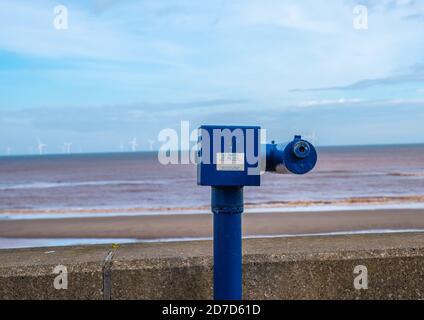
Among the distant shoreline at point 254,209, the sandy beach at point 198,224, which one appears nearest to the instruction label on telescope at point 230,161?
the sandy beach at point 198,224

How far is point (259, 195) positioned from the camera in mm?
19078

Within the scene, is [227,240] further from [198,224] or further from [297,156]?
[198,224]

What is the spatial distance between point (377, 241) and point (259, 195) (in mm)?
16269

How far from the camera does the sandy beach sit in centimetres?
1112

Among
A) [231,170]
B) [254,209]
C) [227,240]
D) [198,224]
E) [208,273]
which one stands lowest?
[198,224]

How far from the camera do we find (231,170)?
2109 mm

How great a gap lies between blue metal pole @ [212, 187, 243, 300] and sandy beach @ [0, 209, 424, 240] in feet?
27.8

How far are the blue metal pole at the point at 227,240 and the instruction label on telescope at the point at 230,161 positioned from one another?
0.10 m

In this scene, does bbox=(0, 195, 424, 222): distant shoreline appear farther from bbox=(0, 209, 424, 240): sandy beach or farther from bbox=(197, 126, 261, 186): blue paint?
bbox=(197, 126, 261, 186): blue paint

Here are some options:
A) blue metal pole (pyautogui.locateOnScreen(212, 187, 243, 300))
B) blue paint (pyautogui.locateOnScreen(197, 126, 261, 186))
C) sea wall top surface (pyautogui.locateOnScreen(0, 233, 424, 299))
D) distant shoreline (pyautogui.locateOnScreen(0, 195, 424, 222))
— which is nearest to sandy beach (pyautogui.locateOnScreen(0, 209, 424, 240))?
distant shoreline (pyautogui.locateOnScreen(0, 195, 424, 222))

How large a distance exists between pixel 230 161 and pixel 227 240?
34 centimetres

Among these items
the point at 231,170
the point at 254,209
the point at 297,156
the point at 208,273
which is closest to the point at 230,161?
the point at 231,170

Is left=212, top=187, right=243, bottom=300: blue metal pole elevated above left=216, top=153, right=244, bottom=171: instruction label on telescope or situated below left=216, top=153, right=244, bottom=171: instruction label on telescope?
below

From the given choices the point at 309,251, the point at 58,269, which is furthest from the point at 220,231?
the point at 58,269
